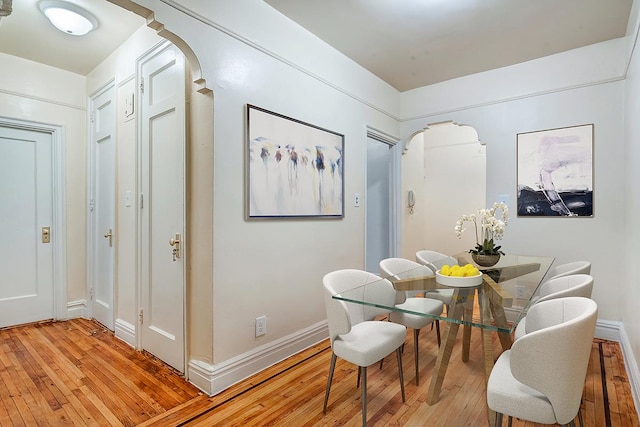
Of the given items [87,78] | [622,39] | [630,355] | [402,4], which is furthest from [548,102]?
[87,78]

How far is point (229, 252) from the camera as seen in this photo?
2.22 meters

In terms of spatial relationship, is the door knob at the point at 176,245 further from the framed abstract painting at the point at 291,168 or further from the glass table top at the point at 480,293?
the glass table top at the point at 480,293

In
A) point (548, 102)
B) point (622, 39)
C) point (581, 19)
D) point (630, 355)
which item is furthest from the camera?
point (548, 102)

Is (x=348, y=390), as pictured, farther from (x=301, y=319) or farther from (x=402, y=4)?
(x=402, y=4)

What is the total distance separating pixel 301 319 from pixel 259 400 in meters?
0.82

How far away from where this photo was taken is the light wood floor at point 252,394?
1857mm

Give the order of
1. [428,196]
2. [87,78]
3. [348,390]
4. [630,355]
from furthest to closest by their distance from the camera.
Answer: [428,196] → [87,78] → [630,355] → [348,390]

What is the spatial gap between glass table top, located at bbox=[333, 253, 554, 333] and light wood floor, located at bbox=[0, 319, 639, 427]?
624 mm

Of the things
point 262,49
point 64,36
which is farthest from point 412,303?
point 64,36

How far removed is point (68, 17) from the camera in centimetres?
250

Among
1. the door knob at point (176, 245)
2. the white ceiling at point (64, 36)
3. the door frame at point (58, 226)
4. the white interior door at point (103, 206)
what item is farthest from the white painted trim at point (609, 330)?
the door frame at point (58, 226)

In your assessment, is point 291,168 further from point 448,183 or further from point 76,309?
point 448,183

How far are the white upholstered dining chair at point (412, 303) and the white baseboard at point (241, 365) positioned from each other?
83cm

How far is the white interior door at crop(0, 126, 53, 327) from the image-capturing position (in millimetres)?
3299
